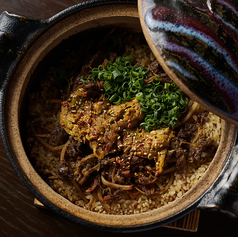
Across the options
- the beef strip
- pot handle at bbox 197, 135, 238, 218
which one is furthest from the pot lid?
the beef strip

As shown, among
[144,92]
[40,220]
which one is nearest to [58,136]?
[144,92]

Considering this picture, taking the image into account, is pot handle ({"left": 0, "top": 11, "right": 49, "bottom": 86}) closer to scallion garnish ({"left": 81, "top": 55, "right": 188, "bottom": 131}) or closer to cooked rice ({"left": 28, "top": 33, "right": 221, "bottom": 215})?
cooked rice ({"left": 28, "top": 33, "right": 221, "bottom": 215})

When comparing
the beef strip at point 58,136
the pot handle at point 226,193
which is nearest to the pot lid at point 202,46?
the pot handle at point 226,193

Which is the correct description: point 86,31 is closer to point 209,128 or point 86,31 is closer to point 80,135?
point 80,135

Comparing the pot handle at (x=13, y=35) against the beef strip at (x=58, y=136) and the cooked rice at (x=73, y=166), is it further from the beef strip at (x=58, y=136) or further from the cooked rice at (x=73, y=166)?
the beef strip at (x=58, y=136)

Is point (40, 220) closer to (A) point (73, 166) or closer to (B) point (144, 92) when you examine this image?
(A) point (73, 166)
